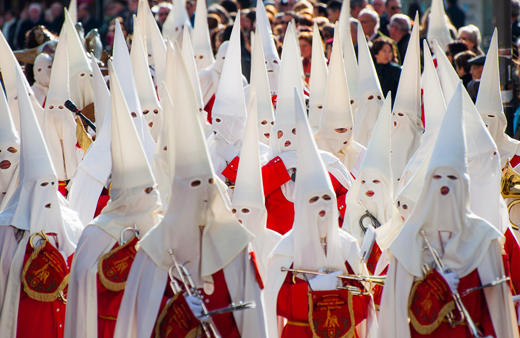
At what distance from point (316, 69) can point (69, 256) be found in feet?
13.7

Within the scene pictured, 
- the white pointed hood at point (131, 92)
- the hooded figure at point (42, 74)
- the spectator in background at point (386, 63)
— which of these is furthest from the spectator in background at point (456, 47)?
the hooded figure at point (42, 74)

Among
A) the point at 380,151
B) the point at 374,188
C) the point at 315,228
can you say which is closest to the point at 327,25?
the point at 380,151

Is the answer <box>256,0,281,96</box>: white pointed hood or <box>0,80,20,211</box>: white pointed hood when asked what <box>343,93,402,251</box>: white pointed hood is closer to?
<box>0,80,20,211</box>: white pointed hood

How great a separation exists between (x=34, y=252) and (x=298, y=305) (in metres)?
1.91

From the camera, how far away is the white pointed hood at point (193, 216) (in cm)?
480

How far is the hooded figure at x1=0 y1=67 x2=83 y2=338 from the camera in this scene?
5855 mm

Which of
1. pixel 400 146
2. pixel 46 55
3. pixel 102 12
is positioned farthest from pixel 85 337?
pixel 102 12

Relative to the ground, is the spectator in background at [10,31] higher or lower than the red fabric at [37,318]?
higher

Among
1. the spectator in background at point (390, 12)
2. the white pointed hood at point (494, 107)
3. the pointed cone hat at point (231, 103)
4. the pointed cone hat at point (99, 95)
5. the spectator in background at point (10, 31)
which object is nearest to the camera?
the white pointed hood at point (494, 107)

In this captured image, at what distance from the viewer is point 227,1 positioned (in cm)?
1374

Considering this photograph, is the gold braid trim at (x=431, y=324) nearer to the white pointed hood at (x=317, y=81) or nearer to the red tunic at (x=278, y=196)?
the red tunic at (x=278, y=196)

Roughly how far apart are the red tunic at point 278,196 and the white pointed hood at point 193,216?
2512 mm

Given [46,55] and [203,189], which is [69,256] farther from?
[46,55]

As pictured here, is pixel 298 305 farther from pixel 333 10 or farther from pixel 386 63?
pixel 333 10
